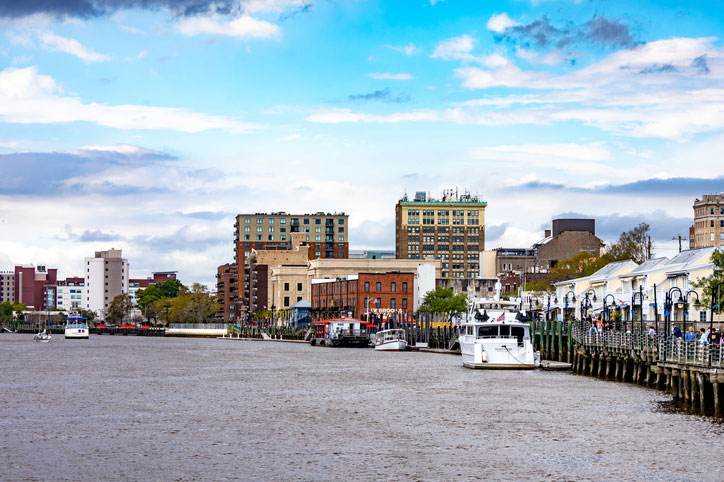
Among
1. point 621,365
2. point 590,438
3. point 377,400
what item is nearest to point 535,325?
point 621,365

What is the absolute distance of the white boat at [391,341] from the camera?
423 ft

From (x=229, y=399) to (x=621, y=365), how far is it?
28.2 metres

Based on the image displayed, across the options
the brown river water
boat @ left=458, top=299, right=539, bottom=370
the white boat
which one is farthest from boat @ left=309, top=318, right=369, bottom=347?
the brown river water

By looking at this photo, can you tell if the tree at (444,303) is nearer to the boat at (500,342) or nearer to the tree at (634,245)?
the tree at (634,245)

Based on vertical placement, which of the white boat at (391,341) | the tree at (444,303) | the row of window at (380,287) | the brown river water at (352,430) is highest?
the row of window at (380,287)

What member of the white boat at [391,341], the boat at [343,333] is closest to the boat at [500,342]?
the white boat at [391,341]

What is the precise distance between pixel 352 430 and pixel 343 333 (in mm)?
106545

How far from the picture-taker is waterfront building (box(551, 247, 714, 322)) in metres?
93.6

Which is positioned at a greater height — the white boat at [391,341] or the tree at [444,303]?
the tree at [444,303]

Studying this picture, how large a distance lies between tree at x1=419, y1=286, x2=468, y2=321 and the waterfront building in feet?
124

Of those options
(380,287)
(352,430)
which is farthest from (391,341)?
(352,430)

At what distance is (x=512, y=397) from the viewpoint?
59219 mm

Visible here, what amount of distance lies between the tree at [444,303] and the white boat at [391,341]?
3509 cm

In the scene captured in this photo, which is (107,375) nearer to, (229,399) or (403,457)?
(229,399)
